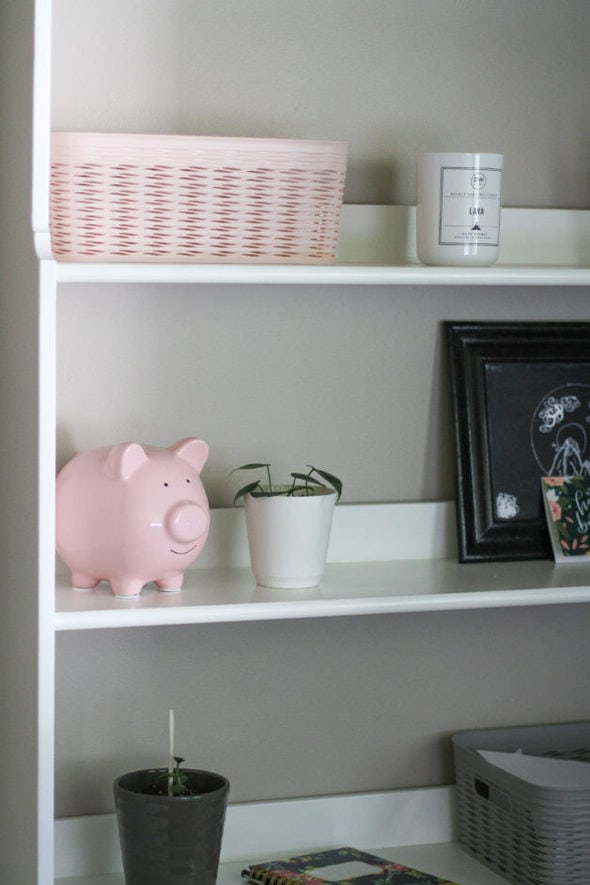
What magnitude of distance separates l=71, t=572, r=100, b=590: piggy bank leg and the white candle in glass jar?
0.48 m

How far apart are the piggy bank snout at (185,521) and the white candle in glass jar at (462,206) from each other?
0.36 metres

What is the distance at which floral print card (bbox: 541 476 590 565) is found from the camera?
5.31ft

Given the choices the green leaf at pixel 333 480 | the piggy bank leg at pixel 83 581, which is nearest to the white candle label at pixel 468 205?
the green leaf at pixel 333 480

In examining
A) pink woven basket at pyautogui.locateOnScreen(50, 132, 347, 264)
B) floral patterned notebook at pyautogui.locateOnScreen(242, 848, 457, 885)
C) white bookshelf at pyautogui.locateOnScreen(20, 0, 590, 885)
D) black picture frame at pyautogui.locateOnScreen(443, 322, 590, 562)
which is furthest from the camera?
black picture frame at pyautogui.locateOnScreen(443, 322, 590, 562)

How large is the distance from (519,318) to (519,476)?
190mm

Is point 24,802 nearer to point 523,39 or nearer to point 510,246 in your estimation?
point 510,246

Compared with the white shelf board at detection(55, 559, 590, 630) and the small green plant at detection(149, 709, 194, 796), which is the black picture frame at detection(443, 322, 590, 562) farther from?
the small green plant at detection(149, 709, 194, 796)

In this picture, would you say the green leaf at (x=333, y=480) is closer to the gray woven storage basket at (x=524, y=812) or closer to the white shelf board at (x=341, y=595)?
the white shelf board at (x=341, y=595)

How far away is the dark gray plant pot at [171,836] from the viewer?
1364mm

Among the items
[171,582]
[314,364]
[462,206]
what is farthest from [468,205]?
[171,582]

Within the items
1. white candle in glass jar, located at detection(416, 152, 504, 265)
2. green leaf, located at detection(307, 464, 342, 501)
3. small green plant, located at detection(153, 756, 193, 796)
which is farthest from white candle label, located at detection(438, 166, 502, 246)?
small green plant, located at detection(153, 756, 193, 796)

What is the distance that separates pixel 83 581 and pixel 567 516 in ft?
1.92

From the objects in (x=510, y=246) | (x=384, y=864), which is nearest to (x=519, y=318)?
(x=510, y=246)

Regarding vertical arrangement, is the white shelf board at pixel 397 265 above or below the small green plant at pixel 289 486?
above
